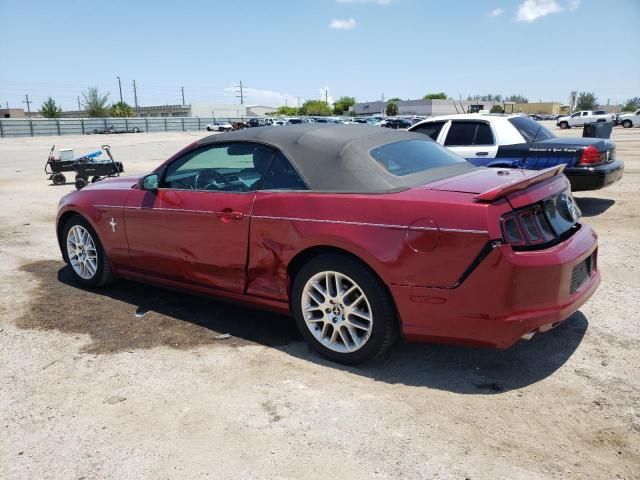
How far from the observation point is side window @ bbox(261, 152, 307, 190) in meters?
3.76

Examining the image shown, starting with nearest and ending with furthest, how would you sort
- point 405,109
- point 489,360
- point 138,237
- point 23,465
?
point 23,465 < point 489,360 < point 138,237 < point 405,109

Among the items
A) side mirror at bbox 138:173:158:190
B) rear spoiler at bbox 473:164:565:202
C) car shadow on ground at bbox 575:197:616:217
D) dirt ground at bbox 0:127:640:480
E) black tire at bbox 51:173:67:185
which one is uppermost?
rear spoiler at bbox 473:164:565:202

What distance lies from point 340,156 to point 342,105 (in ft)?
459

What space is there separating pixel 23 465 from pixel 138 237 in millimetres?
2305

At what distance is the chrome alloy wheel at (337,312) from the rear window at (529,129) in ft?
18.8

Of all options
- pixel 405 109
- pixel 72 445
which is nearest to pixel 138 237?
pixel 72 445

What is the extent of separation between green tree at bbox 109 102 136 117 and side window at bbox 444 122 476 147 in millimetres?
91692

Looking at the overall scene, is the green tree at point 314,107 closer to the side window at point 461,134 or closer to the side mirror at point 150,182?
the side window at point 461,134

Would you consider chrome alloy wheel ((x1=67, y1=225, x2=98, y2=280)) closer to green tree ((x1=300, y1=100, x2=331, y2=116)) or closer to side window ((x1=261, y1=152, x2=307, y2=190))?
side window ((x1=261, y1=152, x2=307, y2=190))

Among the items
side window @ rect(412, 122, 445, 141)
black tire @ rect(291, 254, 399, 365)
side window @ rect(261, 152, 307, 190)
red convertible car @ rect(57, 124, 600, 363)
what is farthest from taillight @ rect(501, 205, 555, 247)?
side window @ rect(412, 122, 445, 141)

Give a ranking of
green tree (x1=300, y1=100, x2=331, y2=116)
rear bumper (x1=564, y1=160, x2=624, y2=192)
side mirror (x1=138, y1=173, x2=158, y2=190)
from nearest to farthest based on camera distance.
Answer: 1. side mirror (x1=138, y1=173, x2=158, y2=190)
2. rear bumper (x1=564, y1=160, x2=624, y2=192)
3. green tree (x1=300, y1=100, x2=331, y2=116)

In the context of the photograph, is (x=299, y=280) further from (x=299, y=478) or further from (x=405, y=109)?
(x=405, y=109)

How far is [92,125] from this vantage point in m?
64.2

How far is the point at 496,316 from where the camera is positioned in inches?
118
